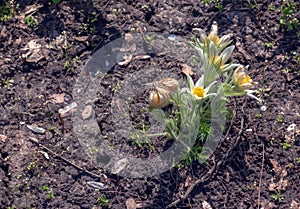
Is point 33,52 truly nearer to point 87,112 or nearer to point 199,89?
point 87,112

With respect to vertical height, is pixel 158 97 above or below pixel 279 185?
above

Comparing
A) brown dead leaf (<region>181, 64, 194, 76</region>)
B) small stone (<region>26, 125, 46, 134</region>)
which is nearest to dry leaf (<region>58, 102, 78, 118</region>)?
small stone (<region>26, 125, 46, 134</region>)

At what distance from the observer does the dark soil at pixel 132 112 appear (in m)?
2.40

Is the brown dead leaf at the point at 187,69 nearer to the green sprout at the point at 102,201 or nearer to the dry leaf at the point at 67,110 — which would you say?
the dry leaf at the point at 67,110

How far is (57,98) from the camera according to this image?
260 cm

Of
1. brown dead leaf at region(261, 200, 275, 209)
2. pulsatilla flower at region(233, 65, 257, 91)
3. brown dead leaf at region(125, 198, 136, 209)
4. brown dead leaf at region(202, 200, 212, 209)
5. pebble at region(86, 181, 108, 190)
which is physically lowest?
brown dead leaf at region(261, 200, 275, 209)

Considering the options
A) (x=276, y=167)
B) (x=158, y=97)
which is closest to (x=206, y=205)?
(x=276, y=167)

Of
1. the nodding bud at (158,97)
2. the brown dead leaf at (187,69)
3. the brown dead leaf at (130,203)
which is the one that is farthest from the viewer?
the brown dead leaf at (187,69)

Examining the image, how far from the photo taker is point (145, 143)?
97.7 inches

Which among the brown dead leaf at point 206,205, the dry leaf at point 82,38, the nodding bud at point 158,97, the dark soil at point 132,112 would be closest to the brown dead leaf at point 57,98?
the dark soil at point 132,112

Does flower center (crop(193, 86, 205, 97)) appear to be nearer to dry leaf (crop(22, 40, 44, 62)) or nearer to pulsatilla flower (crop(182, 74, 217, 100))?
pulsatilla flower (crop(182, 74, 217, 100))

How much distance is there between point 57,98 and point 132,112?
1.38 ft

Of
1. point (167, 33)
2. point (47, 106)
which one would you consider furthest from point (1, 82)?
point (167, 33)

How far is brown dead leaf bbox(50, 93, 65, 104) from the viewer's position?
2.59 meters
